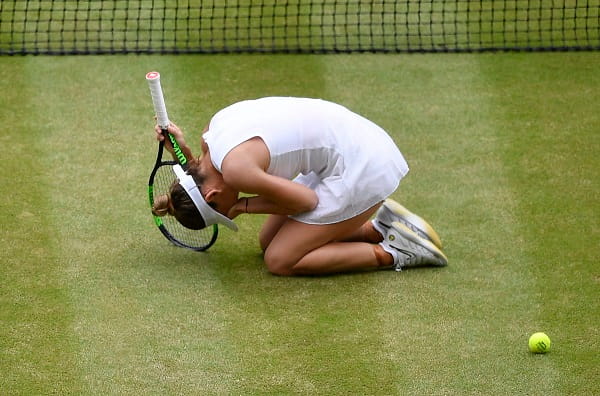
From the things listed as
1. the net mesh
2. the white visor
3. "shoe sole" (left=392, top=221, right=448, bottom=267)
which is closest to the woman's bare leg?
"shoe sole" (left=392, top=221, right=448, bottom=267)

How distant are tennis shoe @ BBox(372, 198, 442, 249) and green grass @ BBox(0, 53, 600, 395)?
0.17 m

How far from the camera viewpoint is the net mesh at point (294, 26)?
8.73 metres

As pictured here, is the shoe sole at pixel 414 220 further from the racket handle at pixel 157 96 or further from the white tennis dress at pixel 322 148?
the racket handle at pixel 157 96

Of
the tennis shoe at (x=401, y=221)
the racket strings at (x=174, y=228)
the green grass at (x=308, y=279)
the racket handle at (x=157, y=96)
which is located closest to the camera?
the green grass at (x=308, y=279)

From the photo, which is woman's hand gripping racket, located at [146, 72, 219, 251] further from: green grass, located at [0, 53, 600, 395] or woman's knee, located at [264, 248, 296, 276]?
woman's knee, located at [264, 248, 296, 276]

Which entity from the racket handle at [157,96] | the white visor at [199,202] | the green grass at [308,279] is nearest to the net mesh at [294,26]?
the green grass at [308,279]

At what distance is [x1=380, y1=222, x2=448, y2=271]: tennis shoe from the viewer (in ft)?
20.4

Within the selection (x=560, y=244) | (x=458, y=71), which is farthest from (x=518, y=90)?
(x=560, y=244)

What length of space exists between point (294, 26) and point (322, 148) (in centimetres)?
297

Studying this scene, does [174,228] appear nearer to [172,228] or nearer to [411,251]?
[172,228]

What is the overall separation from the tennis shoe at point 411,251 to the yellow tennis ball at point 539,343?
0.89m

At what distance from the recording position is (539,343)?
17.9ft

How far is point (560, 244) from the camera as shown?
21.0 ft

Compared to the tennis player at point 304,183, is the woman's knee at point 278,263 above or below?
below
